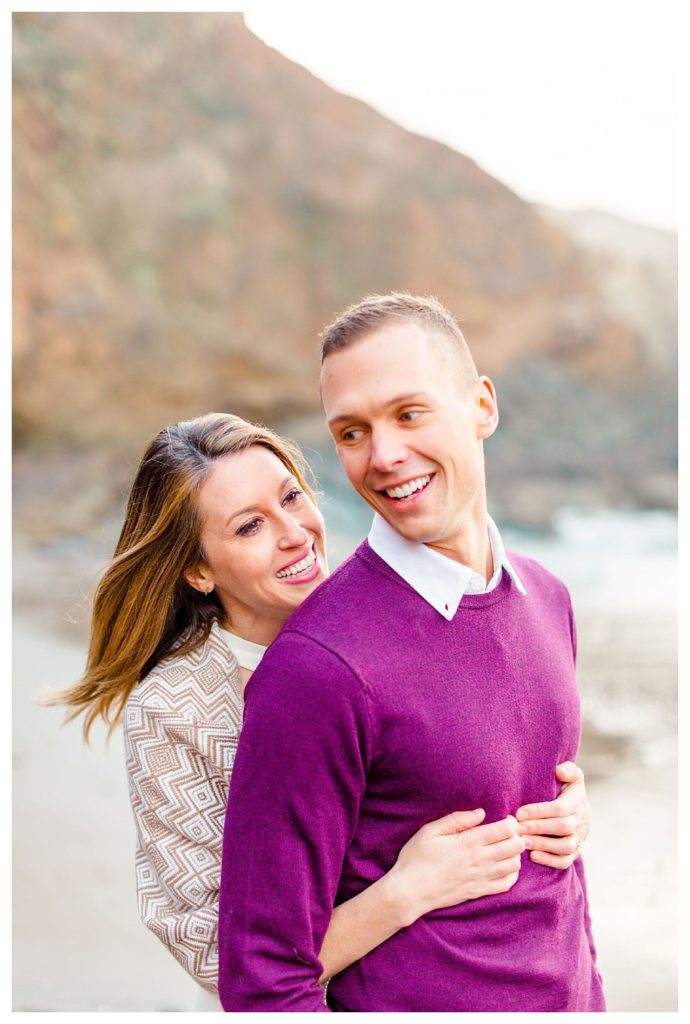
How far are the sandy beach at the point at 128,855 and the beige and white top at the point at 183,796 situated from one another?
6.67 ft

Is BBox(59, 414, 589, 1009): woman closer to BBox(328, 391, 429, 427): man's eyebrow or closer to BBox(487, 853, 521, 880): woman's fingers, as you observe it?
BBox(487, 853, 521, 880): woman's fingers

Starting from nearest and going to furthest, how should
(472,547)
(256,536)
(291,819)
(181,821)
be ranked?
1. (291,819)
2. (472,547)
3. (181,821)
4. (256,536)

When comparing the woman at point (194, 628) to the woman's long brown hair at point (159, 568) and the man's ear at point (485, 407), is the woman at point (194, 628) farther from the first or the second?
the man's ear at point (485, 407)

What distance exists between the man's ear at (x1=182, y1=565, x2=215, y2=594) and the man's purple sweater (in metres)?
0.44

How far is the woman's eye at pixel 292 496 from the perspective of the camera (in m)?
1.98

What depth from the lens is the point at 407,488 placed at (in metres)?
1.55

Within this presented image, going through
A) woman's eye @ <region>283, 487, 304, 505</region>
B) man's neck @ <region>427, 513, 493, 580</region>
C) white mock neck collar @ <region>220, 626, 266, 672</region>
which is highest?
woman's eye @ <region>283, 487, 304, 505</region>

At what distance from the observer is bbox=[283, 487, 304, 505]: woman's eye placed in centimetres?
198

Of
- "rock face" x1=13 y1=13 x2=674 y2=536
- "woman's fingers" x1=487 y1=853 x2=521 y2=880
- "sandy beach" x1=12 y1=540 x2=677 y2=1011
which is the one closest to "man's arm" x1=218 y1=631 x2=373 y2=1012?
"woman's fingers" x1=487 y1=853 x2=521 y2=880

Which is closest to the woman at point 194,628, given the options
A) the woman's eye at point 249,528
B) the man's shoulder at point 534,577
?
the woman's eye at point 249,528

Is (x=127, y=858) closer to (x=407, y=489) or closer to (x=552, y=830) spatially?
(x=552, y=830)

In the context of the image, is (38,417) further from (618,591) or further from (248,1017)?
(248,1017)

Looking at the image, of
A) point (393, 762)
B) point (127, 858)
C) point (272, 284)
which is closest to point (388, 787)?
point (393, 762)

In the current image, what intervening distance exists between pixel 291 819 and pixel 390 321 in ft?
2.29
